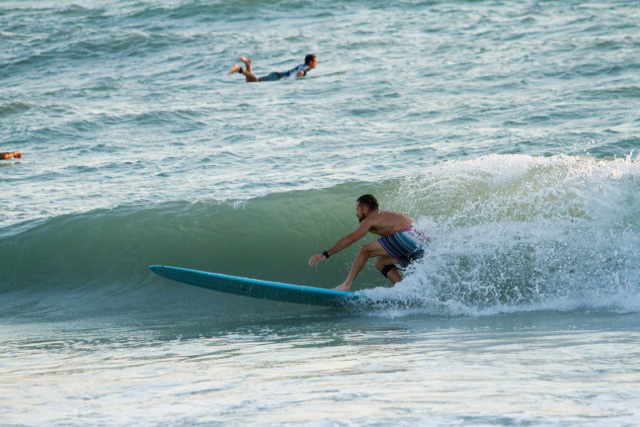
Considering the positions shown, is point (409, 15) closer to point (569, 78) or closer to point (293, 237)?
point (569, 78)

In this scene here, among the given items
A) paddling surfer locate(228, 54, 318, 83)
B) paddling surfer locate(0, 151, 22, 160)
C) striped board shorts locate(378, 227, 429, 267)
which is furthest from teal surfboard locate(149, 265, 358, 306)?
paddling surfer locate(228, 54, 318, 83)

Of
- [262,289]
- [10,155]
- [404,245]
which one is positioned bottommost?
[262,289]

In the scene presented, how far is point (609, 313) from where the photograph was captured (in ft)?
21.5

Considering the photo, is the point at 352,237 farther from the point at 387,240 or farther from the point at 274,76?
the point at 274,76

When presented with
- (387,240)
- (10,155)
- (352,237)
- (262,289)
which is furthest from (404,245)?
(10,155)

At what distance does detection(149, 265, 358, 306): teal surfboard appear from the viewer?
755 cm

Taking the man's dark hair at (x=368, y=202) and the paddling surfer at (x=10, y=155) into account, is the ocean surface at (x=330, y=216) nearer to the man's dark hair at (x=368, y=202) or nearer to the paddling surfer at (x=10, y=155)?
the paddling surfer at (x=10, y=155)

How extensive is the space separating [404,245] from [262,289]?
1378 mm

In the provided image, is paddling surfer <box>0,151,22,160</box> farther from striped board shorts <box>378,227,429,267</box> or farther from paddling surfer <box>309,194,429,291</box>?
striped board shorts <box>378,227,429,267</box>

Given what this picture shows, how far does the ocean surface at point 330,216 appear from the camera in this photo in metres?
4.34

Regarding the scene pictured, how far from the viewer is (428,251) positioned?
7887mm

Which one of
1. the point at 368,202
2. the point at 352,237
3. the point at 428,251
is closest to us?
the point at 352,237

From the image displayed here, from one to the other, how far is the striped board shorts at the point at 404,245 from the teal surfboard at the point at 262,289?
638mm

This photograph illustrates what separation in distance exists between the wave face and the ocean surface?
0.03 m
